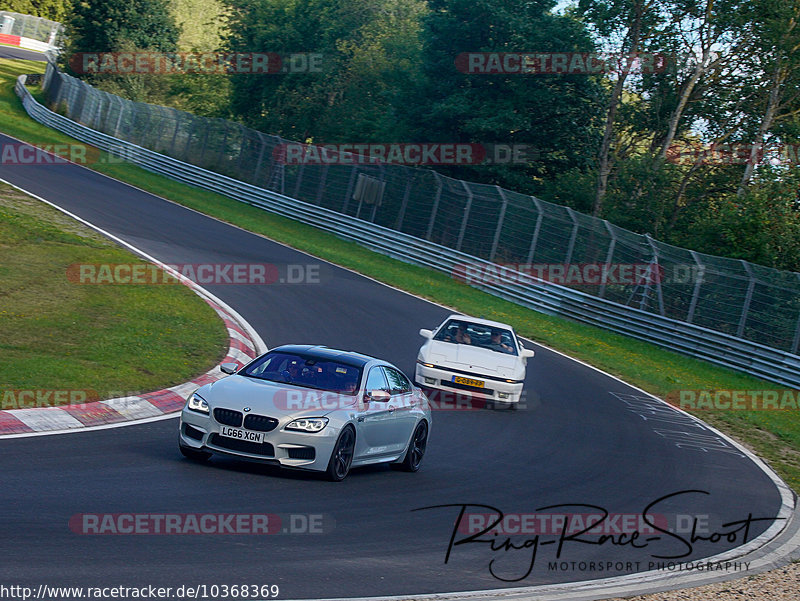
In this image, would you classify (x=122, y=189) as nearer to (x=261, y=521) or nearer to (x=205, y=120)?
(x=205, y=120)

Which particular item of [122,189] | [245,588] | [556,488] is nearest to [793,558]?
[556,488]

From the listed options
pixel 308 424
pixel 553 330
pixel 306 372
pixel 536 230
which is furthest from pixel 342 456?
pixel 536 230

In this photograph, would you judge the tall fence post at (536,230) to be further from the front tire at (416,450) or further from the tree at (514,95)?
the front tire at (416,450)

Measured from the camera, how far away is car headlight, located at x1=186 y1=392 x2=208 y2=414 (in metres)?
9.44

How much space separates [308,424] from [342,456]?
0.65 m

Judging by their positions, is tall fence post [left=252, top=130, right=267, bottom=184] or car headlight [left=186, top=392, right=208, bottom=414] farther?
tall fence post [left=252, top=130, right=267, bottom=184]

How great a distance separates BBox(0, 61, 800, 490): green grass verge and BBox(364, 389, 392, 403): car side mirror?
22.0ft

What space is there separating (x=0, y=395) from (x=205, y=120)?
34.1 m

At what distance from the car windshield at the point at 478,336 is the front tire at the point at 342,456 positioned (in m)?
7.43

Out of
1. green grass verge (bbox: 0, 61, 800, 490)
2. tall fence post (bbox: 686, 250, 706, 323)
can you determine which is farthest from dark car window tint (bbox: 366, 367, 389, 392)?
tall fence post (bbox: 686, 250, 706, 323)

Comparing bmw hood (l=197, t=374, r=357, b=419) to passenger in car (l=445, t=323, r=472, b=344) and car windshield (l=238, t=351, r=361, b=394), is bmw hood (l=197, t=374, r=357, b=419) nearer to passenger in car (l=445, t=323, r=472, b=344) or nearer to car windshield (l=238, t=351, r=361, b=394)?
car windshield (l=238, t=351, r=361, b=394)

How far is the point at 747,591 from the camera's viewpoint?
25.1 feet

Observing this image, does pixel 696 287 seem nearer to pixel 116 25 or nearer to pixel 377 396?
pixel 377 396

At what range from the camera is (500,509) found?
952cm
